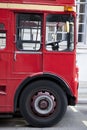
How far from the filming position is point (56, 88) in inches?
392

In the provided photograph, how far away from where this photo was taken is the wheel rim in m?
9.92

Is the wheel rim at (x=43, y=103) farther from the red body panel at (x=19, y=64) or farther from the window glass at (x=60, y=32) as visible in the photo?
the window glass at (x=60, y=32)

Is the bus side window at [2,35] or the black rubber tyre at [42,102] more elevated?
the bus side window at [2,35]

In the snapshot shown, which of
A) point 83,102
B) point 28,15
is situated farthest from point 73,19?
point 83,102

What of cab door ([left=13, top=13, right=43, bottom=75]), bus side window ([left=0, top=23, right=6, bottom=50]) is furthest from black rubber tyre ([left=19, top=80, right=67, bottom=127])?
bus side window ([left=0, top=23, right=6, bottom=50])

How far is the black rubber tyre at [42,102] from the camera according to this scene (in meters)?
9.91

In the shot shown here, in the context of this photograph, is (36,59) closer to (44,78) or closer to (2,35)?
(44,78)

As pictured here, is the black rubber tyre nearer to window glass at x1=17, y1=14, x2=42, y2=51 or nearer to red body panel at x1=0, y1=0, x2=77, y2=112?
red body panel at x1=0, y1=0, x2=77, y2=112

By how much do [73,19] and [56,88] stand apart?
4.71 feet

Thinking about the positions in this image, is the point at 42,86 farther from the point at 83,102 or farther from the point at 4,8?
the point at 83,102

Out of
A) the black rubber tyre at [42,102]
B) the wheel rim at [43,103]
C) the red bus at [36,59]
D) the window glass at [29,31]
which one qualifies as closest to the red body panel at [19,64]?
the red bus at [36,59]

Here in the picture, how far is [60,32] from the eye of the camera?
10008 mm

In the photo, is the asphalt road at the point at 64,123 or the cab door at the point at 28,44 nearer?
the cab door at the point at 28,44

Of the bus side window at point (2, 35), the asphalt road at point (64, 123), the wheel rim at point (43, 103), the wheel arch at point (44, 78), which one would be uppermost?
the bus side window at point (2, 35)
